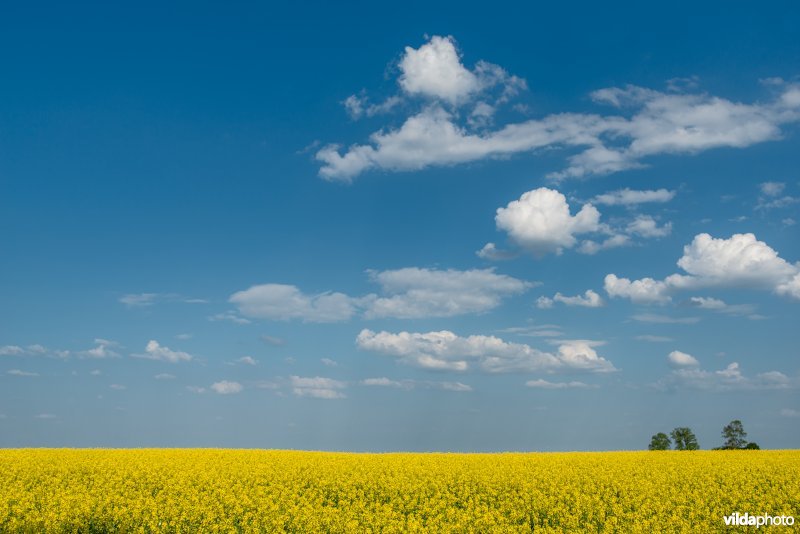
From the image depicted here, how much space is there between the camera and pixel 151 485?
24453mm

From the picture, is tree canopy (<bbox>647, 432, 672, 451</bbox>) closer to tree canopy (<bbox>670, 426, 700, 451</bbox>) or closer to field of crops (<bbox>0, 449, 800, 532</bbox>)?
tree canopy (<bbox>670, 426, 700, 451</bbox>)

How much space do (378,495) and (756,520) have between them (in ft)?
42.2

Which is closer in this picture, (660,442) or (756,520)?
(756,520)

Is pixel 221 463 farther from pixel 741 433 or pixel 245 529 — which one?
pixel 741 433

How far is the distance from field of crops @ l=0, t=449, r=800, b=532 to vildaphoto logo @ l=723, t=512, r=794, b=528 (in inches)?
14.2

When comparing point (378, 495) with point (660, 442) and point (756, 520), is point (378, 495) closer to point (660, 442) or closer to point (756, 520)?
point (756, 520)

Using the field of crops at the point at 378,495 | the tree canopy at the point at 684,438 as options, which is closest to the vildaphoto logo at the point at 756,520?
the field of crops at the point at 378,495

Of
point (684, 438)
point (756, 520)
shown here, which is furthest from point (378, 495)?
point (684, 438)

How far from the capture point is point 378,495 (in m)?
23.4

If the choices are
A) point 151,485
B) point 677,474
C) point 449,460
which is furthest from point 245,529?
point 677,474

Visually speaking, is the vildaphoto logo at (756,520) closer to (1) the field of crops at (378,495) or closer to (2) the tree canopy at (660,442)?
(1) the field of crops at (378,495)

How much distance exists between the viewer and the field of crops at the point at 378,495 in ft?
61.1

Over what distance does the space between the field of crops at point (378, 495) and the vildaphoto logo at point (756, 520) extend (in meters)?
0.36

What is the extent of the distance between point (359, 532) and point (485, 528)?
379 centimetres
